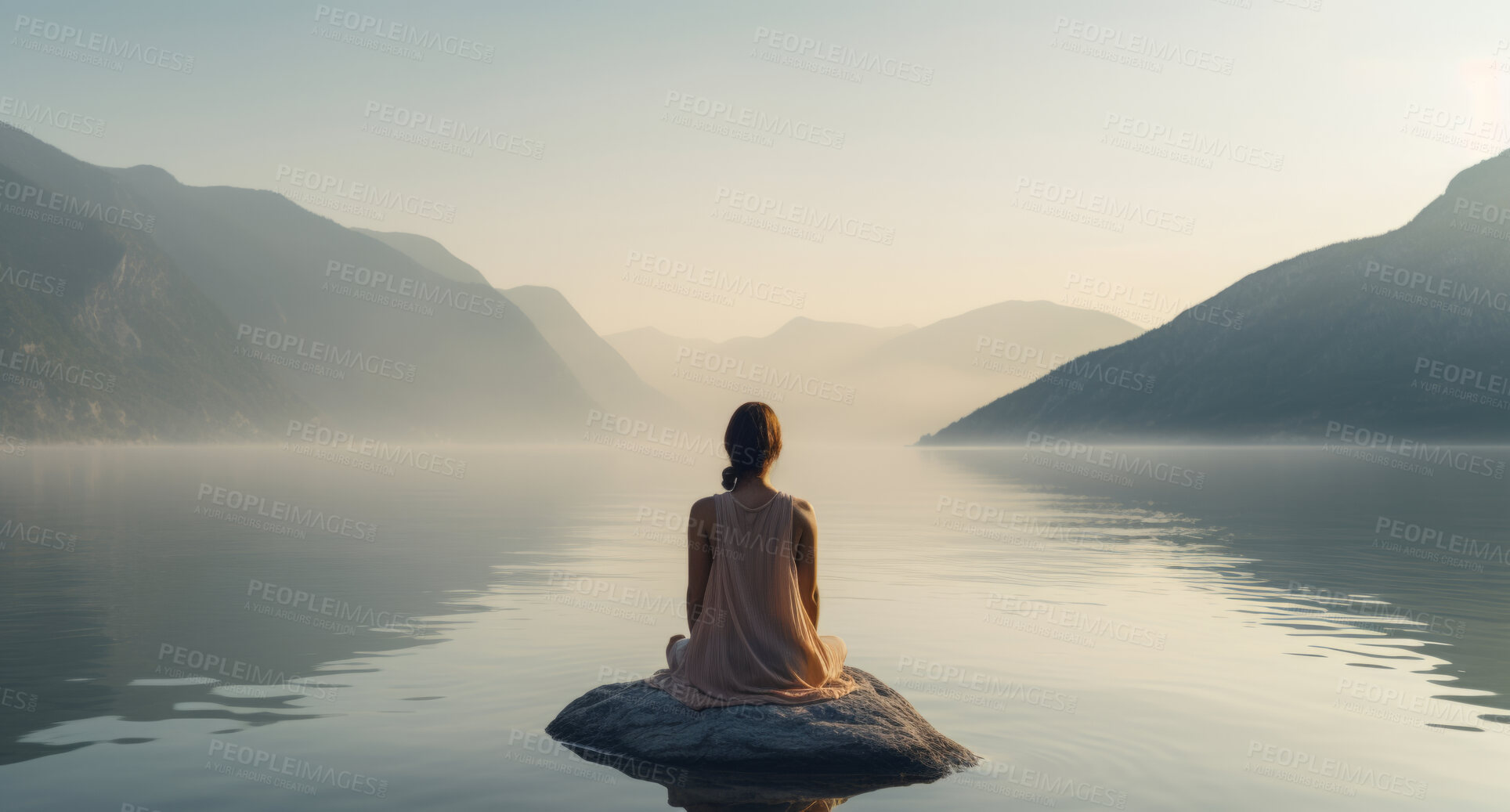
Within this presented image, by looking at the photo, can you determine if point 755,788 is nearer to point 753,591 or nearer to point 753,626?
point 753,626

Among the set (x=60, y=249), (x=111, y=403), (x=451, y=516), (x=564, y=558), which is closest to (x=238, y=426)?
(x=111, y=403)

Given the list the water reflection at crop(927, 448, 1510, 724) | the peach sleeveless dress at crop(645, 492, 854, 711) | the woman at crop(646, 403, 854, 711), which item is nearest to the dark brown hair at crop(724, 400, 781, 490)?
the woman at crop(646, 403, 854, 711)

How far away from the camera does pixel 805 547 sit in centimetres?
839

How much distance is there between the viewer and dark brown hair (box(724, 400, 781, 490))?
26.0 feet

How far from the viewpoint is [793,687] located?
8.70 m

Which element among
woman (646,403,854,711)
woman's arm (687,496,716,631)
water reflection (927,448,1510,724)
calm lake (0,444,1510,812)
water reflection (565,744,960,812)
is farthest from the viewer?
water reflection (927,448,1510,724)

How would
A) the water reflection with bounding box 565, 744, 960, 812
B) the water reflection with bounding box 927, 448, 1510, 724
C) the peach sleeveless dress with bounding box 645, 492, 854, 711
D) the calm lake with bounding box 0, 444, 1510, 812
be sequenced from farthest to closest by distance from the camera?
the water reflection with bounding box 927, 448, 1510, 724, the calm lake with bounding box 0, 444, 1510, 812, the peach sleeveless dress with bounding box 645, 492, 854, 711, the water reflection with bounding box 565, 744, 960, 812

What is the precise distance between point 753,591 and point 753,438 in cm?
136

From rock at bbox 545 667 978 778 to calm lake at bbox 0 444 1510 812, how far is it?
276mm

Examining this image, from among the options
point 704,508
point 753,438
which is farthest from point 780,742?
point 753,438

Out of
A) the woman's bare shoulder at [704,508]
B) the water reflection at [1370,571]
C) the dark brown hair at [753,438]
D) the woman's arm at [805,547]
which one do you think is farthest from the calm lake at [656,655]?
the dark brown hair at [753,438]

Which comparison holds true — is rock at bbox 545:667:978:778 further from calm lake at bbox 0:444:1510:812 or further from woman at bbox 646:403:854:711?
calm lake at bbox 0:444:1510:812

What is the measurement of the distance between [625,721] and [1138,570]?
669 inches

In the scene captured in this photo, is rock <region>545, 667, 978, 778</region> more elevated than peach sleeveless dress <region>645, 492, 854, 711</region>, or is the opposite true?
peach sleeveless dress <region>645, 492, 854, 711</region>
